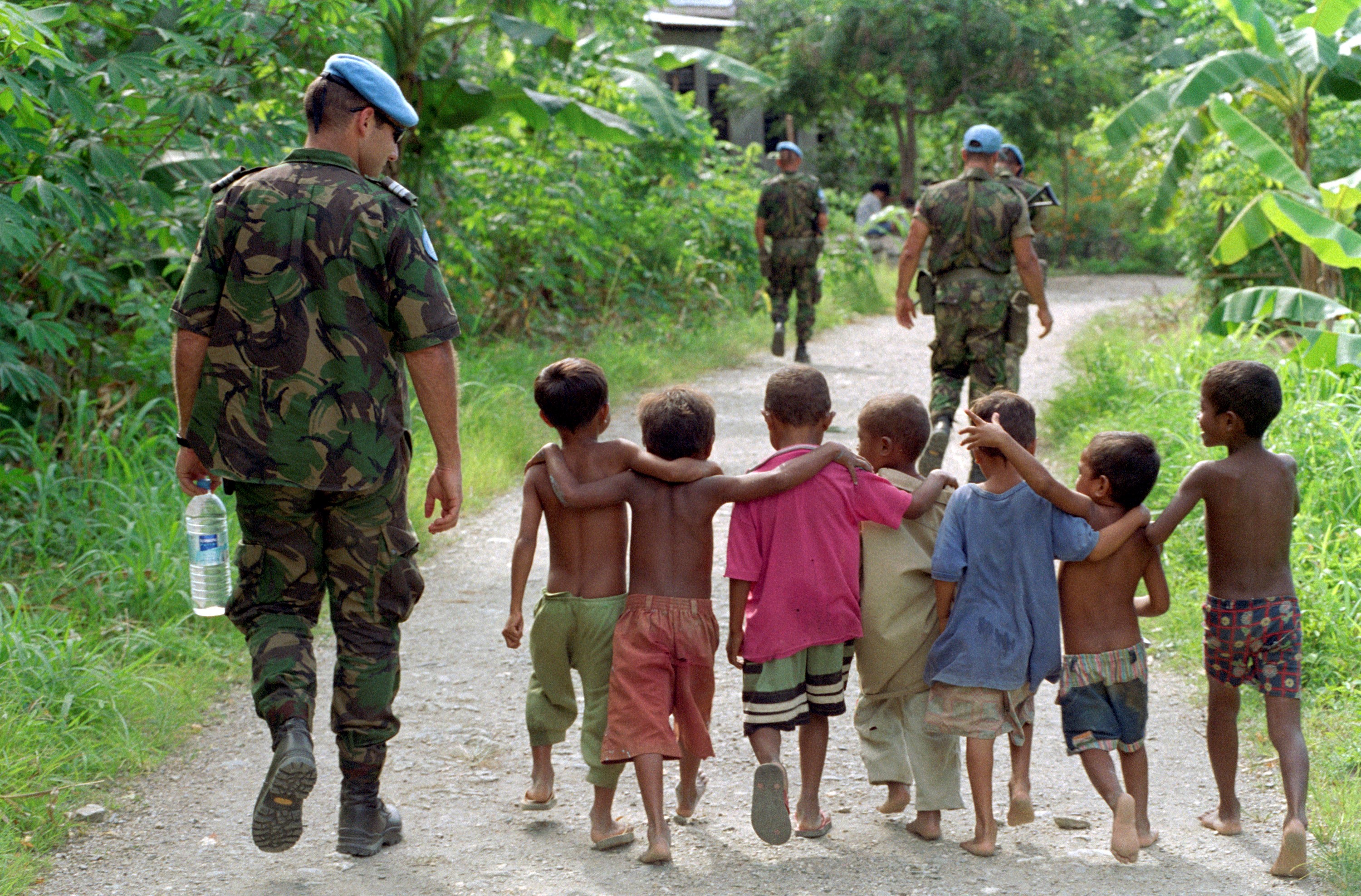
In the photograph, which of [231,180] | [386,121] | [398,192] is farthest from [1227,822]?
[231,180]

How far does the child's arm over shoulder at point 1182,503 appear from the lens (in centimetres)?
325

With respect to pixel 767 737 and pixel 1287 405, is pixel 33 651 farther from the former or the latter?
pixel 1287 405

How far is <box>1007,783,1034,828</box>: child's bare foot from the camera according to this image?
10.8 feet

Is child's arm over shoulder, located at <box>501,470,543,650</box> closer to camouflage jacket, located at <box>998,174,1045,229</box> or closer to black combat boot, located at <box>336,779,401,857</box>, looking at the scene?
black combat boot, located at <box>336,779,401,857</box>

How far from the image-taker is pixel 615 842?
3322mm

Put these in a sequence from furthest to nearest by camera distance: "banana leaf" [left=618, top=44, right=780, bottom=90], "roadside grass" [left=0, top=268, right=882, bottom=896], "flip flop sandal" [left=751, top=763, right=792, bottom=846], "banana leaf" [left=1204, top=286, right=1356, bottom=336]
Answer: "banana leaf" [left=618, top=44, right=780, bottom=90], "banana leaf" [left=1204, top=286, right=1356, bottom=336], "roadside grass" [left=0, top=268, right=882, bottom=896], "flip flop sandal" [left=751, top=763, right=792, bottom=846]

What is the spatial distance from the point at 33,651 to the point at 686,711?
2.36 m

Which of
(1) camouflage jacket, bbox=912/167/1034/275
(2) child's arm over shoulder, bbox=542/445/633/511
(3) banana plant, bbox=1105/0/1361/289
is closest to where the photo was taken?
(2) child's arm over shoulder, bbox=542/445/633/511

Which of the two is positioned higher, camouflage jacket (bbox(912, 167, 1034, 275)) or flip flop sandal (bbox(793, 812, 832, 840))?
camouflage jacket (bbox(912, 167, 1034, 275))

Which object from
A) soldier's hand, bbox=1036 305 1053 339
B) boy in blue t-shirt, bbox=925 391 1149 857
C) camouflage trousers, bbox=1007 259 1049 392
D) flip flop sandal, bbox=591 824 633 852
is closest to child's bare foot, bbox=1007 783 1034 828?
boy in blue t-shirt, bbox=925 391 1149 857

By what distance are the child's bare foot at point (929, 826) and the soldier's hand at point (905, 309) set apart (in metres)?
3.76

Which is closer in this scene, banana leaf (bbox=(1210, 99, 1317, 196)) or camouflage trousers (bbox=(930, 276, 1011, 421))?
camouflage trousers (bbox=(930, 276, 1011, 421))

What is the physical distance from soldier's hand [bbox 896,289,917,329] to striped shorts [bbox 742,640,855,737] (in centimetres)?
361

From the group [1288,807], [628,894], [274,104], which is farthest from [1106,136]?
[628,894]
